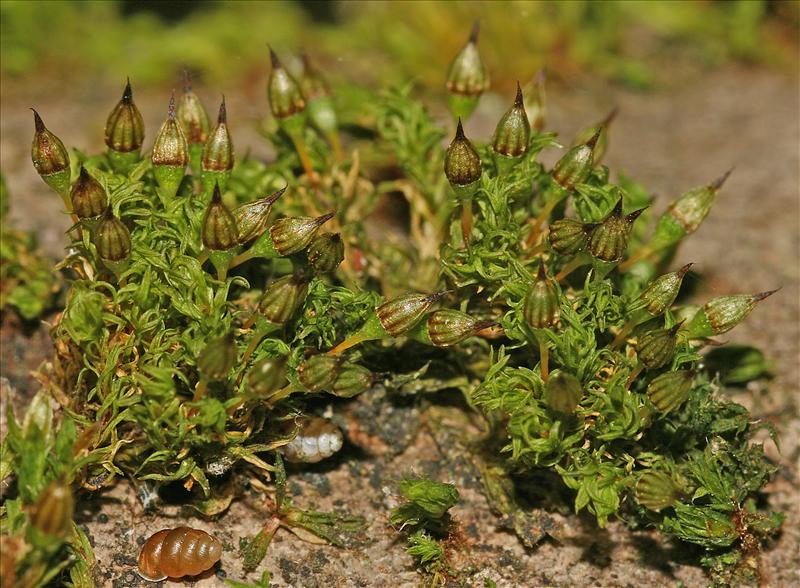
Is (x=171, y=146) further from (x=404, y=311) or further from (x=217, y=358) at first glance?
(x=404, y=311)

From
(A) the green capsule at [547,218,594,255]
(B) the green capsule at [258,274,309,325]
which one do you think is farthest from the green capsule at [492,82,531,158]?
(B) the green capsule at [258,274,309,325]

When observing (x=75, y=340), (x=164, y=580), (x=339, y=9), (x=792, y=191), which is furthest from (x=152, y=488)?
(x=339, y=9)

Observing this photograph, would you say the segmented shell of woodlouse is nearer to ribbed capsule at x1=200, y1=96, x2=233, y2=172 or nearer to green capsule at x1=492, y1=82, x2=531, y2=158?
ribbed capsule at x1=200, y1=96, x2=233, y2=172

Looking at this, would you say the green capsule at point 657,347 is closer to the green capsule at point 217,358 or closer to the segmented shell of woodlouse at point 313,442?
the segmented shell of woodlouse at point 313,442

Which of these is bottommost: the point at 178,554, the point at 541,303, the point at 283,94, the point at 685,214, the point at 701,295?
the point at 701,295

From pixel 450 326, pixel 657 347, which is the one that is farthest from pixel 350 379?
pixel 657 347
